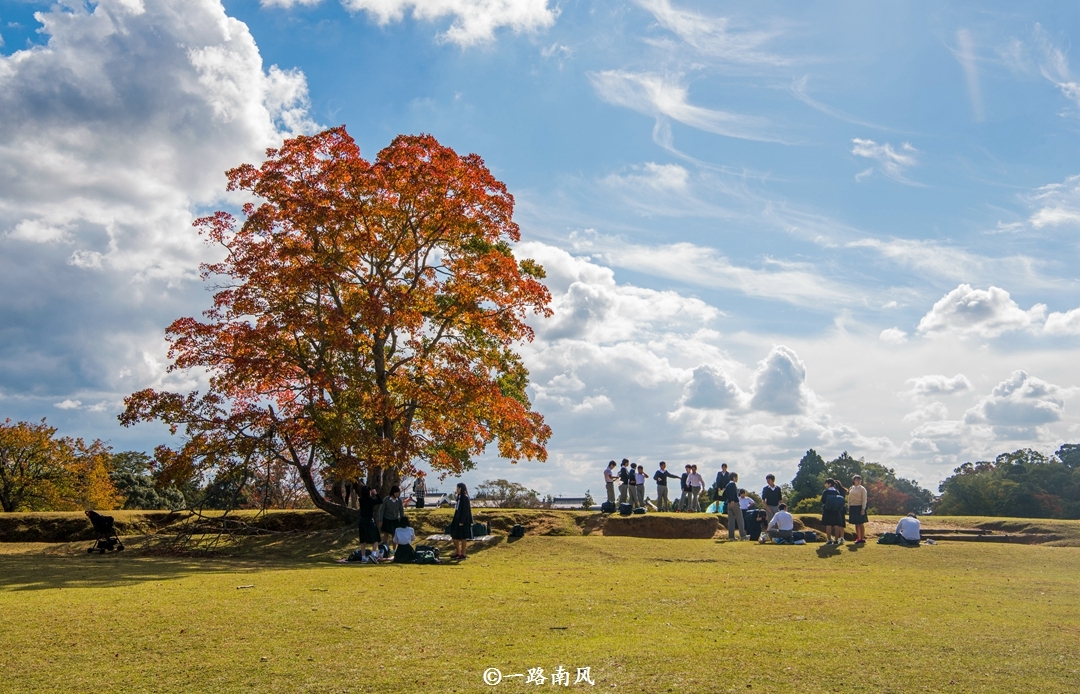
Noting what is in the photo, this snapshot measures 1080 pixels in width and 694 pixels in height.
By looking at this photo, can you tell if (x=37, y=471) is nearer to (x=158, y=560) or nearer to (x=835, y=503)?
(x=158, y=560)

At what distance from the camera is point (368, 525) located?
61.6 feet

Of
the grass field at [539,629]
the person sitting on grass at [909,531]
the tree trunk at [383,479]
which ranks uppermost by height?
the tree trunk at [383,479]

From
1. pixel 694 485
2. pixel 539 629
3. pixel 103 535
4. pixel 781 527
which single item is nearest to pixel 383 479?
pixel 103 535

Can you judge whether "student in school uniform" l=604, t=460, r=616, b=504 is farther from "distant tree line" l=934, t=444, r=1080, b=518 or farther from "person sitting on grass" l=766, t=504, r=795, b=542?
"distant tree line" l=934, t=444, r=1080, b=518

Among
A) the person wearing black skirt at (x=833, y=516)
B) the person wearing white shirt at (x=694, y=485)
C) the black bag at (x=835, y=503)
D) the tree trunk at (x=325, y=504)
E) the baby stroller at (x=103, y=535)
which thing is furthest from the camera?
the person wearing white shirt at (x=694, y=485)

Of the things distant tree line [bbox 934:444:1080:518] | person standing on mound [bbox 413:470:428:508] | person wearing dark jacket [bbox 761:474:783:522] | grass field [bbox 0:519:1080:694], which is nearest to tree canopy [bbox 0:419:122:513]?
person standing on mound [bbox 413:470:428:508]

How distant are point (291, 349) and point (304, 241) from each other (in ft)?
10.7

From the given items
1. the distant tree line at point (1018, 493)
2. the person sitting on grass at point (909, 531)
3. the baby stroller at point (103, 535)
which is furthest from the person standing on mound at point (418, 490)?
the distant tree line at point (1018, 493)

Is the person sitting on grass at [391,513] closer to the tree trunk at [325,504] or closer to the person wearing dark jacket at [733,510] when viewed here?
the tree trunk at [325,504]

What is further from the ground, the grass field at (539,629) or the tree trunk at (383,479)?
the tree trunk at (383,479)

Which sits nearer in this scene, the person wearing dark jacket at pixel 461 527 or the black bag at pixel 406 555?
the black bag at pixel 406 555

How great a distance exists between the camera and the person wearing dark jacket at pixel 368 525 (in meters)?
18.4

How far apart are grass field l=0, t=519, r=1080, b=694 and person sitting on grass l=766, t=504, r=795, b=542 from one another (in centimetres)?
480

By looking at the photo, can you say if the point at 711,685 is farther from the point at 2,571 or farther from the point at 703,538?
the point at 703,538
